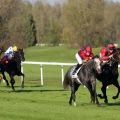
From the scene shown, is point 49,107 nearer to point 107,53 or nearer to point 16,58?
point 107,53

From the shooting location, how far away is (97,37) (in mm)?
77625

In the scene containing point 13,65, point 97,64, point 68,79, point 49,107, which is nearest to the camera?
point 49,107

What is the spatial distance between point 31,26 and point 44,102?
77.6 meters

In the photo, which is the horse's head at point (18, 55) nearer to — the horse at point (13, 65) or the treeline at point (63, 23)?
the horse at point (13, 65)

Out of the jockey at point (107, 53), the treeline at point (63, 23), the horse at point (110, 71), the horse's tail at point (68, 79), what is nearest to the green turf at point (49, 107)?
the horse's tail at point (68, 79)

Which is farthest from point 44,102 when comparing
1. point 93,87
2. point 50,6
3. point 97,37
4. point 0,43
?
point 50,6

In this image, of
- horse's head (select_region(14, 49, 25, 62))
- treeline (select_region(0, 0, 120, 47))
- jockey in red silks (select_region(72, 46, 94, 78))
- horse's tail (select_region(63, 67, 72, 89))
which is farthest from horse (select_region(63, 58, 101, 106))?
treeline (select_region(0, 0, 120, 47))

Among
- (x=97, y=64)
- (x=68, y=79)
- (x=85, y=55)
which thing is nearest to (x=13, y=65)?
(x=68, y=79)

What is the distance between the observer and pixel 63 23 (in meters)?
86.2

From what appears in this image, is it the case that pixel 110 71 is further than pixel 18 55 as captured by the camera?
No

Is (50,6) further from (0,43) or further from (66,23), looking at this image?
(0,43)

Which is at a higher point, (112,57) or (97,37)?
(112,57)

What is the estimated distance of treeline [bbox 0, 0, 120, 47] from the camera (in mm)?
37281

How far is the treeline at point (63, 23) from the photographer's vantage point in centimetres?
3728
